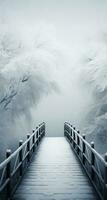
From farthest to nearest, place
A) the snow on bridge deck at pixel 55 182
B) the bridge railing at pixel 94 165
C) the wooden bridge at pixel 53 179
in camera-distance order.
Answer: the snow on bridge deck at pixel 55 182
the wooden bridge at pixel 53 179
the bridge railing at pixel 94 165

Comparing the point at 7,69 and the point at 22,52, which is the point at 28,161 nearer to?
the point at 7,69

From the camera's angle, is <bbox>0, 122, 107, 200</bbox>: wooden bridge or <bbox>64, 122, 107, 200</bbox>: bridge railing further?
<bbox>0, 122, 107, 200</bbox>: wooden bridge

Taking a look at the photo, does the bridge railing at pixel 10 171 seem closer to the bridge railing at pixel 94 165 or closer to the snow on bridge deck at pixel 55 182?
the snow on bridge deck at pixel 55 182

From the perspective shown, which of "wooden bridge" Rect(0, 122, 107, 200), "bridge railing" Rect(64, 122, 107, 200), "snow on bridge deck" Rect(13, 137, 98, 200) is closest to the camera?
"bridge railing" Rect(64, 122, 107, 200)

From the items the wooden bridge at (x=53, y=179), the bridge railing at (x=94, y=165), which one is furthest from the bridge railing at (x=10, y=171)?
the bridge railing at (x=94, y=165)

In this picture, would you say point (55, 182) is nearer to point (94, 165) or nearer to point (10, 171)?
point (94, 165)

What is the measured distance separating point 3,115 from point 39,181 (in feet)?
108

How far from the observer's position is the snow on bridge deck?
7.86 m

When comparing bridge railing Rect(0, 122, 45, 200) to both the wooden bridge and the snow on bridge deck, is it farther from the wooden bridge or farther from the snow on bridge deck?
the snow on bridge deck

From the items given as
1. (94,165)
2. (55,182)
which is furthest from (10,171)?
(94,165)

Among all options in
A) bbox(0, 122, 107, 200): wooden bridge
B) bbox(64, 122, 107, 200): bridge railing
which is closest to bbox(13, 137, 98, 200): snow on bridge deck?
bbox(0, 122, 107, 200): wooden bridge

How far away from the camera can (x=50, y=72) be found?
39.2m

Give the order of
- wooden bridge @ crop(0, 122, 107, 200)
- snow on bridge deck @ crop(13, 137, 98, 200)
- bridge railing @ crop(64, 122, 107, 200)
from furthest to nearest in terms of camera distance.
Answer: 1. snow on bridge deck @ crop(13, 137, 98, 200)
2. wooden bridge @ crop(0, 122, 107, 200)
3. bridge railing @ crop(64, 122, 107, 200)

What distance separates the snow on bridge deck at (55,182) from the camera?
25.8 ft
